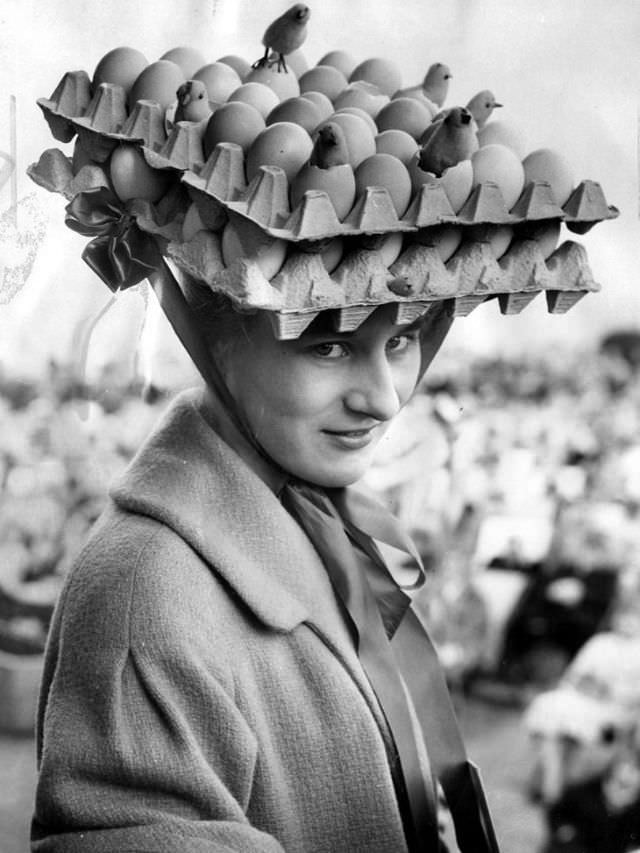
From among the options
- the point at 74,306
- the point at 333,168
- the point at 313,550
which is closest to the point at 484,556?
the point at 313,550

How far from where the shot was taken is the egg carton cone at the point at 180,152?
2.32ft

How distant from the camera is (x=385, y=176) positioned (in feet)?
2.29

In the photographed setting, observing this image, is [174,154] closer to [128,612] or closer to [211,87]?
[211,87]

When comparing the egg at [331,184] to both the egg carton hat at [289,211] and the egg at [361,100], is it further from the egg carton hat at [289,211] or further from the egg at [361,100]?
the egg at [361,100]

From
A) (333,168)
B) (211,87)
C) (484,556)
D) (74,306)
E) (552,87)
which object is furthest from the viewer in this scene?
(484,556)

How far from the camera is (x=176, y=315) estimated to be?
2.63 ft

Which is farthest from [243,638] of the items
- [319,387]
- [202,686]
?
[319,387]

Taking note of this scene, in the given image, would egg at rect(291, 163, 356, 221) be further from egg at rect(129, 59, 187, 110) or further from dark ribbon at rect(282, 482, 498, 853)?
dark ribbon at rect(282, 482, 498, 853)

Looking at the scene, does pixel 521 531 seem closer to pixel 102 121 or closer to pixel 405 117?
pixel 405 117

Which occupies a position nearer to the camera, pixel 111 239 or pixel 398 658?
pixel 111 239

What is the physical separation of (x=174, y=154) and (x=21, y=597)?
1.47 ft

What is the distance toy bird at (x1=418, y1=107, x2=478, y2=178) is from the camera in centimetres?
70

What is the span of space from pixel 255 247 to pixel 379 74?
0.27 meters

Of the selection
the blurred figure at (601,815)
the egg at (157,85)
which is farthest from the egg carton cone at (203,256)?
the blurred figure at (601,815)
